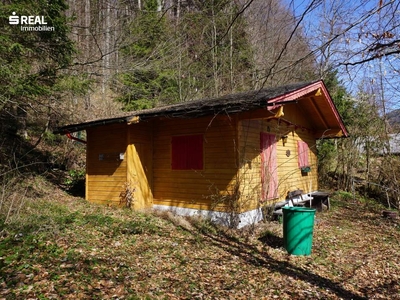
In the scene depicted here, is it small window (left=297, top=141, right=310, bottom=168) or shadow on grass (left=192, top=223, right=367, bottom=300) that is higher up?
small window (left=297, top=141, right=310, bottom=168)

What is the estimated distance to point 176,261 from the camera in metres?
4.78

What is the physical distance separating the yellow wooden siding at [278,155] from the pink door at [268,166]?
151mm

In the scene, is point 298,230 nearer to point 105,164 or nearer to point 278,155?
point 278,155

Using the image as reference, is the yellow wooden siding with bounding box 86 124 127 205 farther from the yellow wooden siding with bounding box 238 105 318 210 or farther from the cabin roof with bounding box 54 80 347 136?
the yellow wooden siding with bounding box 238 105 318 210

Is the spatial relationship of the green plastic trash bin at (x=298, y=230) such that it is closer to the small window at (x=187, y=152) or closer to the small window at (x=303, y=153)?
the small window at (x=187, y=152)

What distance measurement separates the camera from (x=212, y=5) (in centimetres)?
439

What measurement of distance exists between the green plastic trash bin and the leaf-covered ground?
0.17 meters

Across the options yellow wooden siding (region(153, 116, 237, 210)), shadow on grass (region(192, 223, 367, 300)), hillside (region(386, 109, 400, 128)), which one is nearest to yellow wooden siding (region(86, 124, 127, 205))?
yellow wooden siding (region(153, 116, 237, 210))

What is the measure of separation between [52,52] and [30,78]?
1.07 m

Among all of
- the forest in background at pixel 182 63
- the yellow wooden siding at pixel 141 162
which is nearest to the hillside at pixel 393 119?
the forest in background at pixel 182 63

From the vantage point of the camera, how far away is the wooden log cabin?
689cm

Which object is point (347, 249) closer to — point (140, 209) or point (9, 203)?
point (140, 209)

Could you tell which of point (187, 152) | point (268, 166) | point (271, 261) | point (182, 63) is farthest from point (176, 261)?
point (182, 63)

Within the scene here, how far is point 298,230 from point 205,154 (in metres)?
3.06
